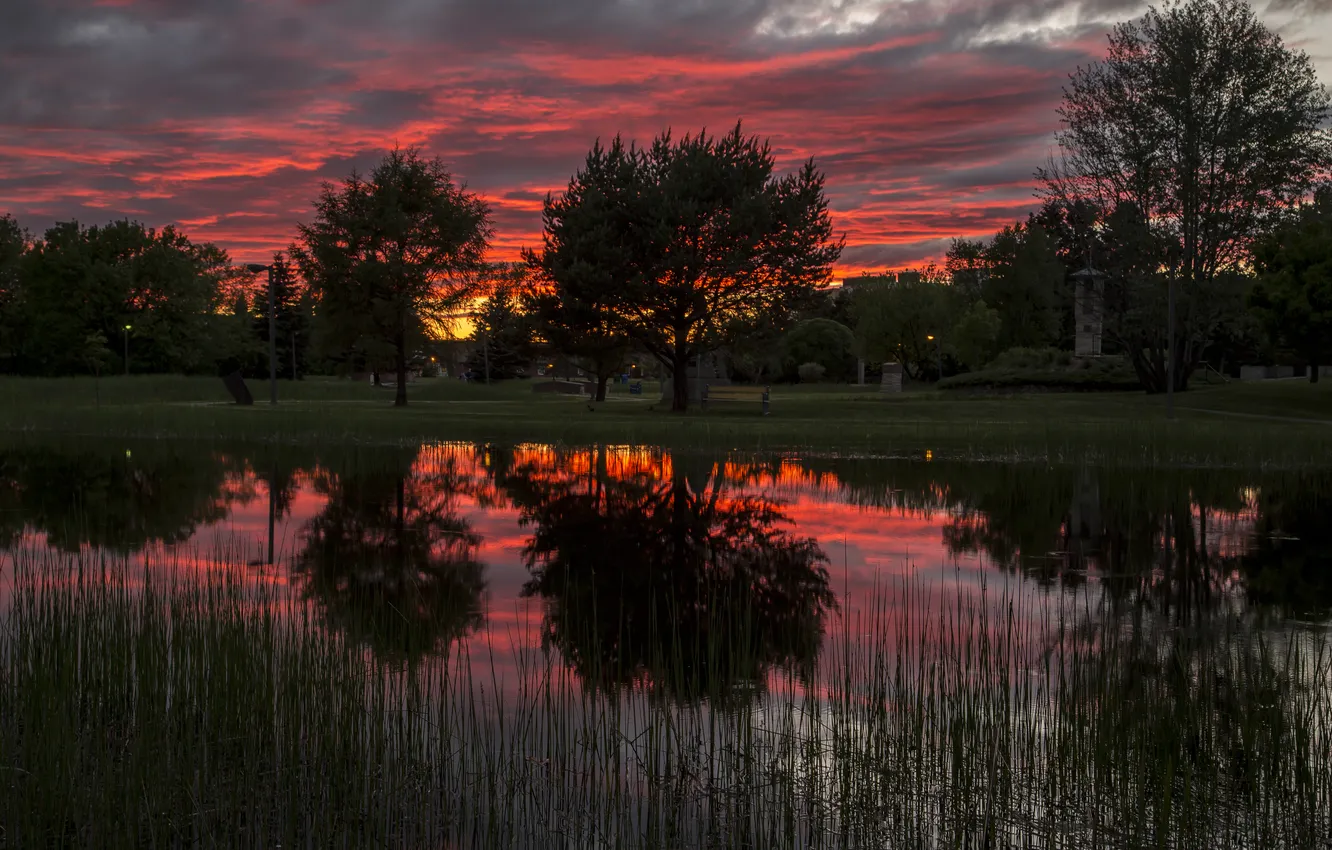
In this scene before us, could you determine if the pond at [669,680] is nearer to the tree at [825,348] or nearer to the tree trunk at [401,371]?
the tree trunk at [401,371]

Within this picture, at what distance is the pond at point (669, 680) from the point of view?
5863mm

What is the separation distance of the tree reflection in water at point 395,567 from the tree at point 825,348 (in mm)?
87519

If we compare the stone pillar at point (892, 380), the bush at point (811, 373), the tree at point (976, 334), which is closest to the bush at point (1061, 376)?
the stone pillar at point (892, 380)

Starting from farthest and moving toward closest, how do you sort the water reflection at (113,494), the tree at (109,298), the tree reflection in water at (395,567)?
the tree at (109,298), the water reflection at (113,494), the tree reflection in water at (395,567)

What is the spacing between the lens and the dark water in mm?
11359

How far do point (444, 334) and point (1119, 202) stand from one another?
36.7m

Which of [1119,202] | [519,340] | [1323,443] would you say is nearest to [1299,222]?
[1119,202]

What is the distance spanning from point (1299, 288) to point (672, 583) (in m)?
40.8

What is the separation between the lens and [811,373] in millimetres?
104188

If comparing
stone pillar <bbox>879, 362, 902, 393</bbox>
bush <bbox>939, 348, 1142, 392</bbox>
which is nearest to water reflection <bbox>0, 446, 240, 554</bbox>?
stone pillar <bbox>879, 362, 902, 393</bbox>

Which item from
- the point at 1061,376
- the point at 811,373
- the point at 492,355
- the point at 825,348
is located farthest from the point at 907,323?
the point at 492,355

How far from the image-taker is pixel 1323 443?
29.5 metres

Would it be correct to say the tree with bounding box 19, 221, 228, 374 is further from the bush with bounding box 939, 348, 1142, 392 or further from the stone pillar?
the bush with bounding box 939, 348, 1142, 392

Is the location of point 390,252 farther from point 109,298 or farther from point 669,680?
point 669,680
